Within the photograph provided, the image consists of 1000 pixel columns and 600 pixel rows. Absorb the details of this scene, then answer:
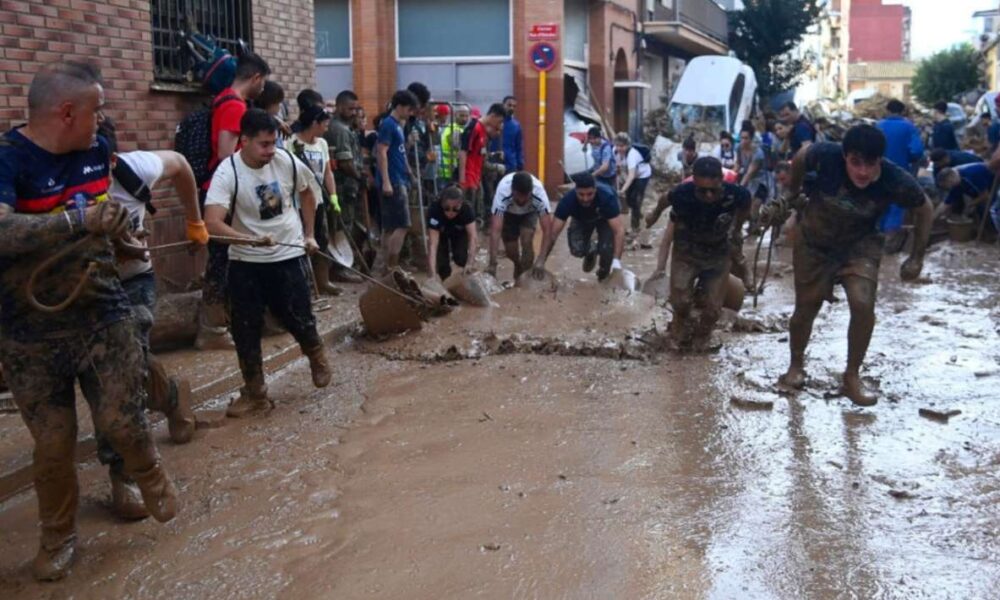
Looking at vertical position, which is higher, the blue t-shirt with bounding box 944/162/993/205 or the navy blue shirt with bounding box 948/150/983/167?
the navy blue shirt with bounding box 948/150/983/167

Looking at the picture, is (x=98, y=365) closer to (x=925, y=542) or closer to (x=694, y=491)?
(x=694, y=491)

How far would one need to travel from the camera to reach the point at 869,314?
6.35 metres

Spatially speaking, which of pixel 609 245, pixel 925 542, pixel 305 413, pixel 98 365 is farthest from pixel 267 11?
pixel 925 542

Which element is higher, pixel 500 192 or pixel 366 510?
pixel 500 192

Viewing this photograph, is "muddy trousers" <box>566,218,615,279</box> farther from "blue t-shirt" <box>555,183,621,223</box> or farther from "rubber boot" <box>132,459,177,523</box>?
Result: "rubber boot" <box>132,459,177,523</box>

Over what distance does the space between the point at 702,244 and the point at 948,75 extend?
49.2 m

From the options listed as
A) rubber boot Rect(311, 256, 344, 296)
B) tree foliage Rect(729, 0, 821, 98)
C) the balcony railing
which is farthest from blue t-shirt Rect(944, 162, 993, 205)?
tree foliage Rect(729, 0, 821, 98)

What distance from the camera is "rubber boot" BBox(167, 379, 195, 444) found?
5523 mm

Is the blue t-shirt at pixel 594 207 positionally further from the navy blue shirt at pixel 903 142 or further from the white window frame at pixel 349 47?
the white window frame at pixel 349 47

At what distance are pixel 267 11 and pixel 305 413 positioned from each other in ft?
17.1

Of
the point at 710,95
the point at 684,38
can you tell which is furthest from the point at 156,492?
the point at 684,38

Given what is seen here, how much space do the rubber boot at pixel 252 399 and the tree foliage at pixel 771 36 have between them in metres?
35.3

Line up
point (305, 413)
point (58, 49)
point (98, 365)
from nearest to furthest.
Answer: point (98, 365) < point (305, 413) < point (58, 49)

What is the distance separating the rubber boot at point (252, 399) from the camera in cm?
613
